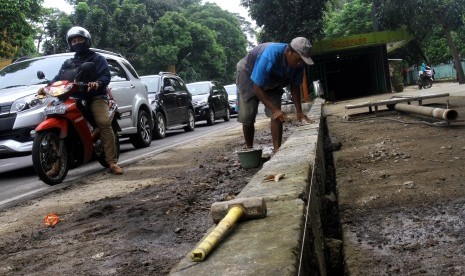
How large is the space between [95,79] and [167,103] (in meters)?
6.69

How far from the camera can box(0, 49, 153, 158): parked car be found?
7.33 metres

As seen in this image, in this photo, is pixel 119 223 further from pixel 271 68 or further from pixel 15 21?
pixel 15 21

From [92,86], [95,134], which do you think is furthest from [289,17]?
[92,86]

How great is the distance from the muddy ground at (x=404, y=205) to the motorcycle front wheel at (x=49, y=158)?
315 centimetres

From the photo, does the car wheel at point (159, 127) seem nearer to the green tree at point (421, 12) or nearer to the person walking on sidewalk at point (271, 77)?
the person walking on sidewalk at point (271, 77)

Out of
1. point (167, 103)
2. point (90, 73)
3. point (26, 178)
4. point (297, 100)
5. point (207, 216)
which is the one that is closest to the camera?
point (207, 216)

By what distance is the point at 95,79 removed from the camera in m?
6.44

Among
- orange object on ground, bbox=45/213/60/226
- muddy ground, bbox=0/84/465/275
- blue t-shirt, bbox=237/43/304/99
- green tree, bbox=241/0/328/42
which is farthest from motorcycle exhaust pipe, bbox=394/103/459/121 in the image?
green tree, bbox=241/0/328/42

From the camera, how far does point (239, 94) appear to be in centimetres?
622

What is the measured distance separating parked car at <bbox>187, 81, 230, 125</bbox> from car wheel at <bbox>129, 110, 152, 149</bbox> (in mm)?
7480

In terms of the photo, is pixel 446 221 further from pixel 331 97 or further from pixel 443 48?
pixel 443 48

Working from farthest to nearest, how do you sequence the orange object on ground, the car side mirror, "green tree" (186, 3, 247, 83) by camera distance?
"green tree" (186, 3, 247, 83), the car side mirror, the orange object on ground

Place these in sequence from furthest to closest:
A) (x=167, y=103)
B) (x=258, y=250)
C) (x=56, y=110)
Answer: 1. (x=167, y=103)
2. (x=56, y=110)
3. (x=258, y=250)

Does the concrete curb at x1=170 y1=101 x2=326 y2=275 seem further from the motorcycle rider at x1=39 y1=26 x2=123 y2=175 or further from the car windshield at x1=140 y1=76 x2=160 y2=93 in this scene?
the car windshield at x1=140 y1=76 x2=160 y2=93
